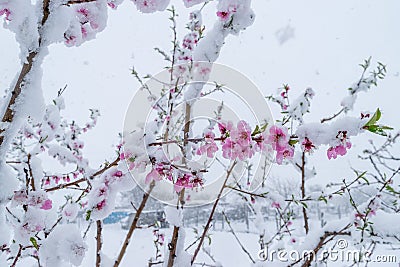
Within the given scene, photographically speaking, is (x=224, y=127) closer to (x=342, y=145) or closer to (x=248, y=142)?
(x=248, y=142)

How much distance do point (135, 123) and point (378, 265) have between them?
290 inches

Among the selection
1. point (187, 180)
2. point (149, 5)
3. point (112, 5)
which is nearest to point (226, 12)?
point (149, 5)

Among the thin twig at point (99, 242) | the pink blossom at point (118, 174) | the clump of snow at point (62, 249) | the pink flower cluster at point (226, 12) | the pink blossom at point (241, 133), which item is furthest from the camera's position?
the pink flower cluster at point (226, 12)

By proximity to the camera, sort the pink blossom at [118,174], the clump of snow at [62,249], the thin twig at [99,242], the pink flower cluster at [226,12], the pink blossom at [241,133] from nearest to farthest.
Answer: the pink blossom at [241,133] → the clump of snow at [62,249] → the pink blossom at [118,174] → the thin twig at [99,242] → the pink flower cluster at [226,12]

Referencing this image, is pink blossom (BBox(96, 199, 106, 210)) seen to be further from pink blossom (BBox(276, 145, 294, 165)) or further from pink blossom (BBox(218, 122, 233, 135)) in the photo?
pink blossom (BBox(276, 145, 294, 165))

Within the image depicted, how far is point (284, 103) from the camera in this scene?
3.80 m

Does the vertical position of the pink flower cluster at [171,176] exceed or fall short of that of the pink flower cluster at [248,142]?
it falls short

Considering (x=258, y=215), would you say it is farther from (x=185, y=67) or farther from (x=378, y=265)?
(x=378, y=265)

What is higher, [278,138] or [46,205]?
[278,138]

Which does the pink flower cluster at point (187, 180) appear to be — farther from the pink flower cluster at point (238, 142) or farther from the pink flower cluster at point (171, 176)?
the pink flower cluster at point (238, 142)

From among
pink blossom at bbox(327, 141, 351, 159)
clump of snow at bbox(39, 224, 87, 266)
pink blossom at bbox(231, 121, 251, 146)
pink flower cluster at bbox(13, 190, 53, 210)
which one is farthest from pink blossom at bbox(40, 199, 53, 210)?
pink blossom at bbox(327, 141, 351, 159)

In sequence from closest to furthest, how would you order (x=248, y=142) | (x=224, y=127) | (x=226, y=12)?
(x=248, y=142) → (x=224, y=127) → (x=226, y=12)

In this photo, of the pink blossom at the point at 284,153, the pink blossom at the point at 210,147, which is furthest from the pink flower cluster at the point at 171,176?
the pink blossom at the point at 284,153

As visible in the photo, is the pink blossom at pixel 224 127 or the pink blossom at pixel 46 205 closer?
the pink blossom at pixel 224 127
